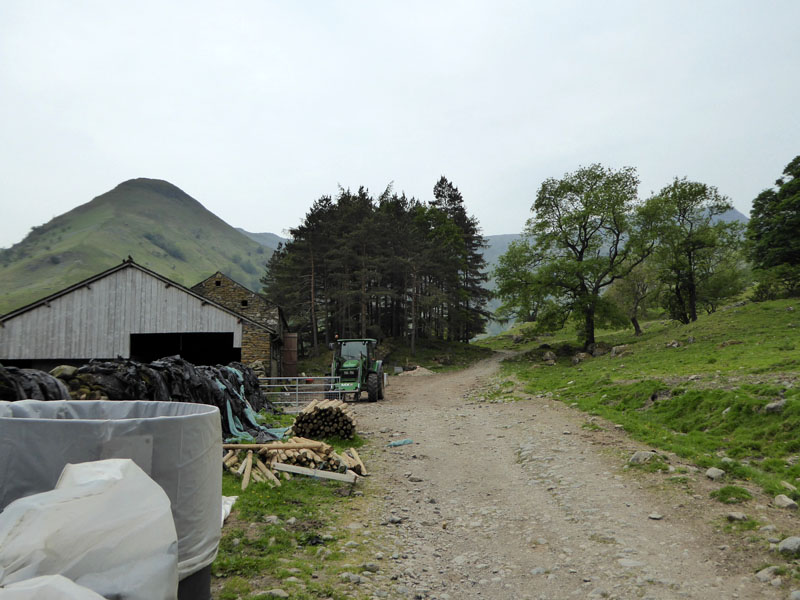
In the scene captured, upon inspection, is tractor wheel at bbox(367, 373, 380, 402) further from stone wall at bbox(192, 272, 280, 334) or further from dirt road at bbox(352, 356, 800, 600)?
stone wall at bbox(192, 272, 280, 334)

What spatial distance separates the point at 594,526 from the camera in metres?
5.93

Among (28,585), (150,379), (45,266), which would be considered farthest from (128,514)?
(45,266)

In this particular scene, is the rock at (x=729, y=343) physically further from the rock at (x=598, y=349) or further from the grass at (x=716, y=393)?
the rock at (x=598, y=349)

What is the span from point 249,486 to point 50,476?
4.86 meters

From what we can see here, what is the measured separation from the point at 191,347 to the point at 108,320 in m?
5.80

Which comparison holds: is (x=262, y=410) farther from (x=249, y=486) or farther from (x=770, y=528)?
(x=770, y=528)

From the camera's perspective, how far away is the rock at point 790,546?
15.5 ft

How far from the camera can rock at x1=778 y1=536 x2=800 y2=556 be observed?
4.73 meters

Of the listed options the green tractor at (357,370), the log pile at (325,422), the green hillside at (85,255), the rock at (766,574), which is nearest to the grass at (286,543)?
the log pile at (325,422)

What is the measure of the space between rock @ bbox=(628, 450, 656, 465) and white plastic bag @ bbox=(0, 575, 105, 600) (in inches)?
322

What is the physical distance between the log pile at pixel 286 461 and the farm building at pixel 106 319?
1522cm

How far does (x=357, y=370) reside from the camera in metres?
19.6

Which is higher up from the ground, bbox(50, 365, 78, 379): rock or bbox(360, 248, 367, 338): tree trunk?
bbox(360, 248, 367, 338): tree trunk

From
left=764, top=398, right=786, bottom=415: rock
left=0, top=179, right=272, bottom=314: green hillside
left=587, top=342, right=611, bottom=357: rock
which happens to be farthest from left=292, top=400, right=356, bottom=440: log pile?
left=0, top=179, right=272, bottom=314: green hillside
